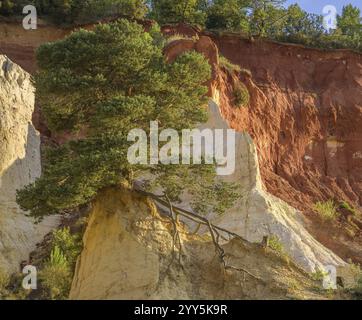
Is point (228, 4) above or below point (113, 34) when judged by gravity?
above

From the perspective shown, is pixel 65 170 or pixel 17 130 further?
pixel 17 130

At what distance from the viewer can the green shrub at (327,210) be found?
142 feet

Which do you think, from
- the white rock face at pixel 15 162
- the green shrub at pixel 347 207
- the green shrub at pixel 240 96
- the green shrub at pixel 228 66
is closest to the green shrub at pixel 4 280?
the white rock face at pixel 15 162

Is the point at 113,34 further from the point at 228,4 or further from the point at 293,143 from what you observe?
the point at 228,4

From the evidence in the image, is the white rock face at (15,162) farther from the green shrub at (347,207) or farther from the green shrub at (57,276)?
the green shrub at (347,207)

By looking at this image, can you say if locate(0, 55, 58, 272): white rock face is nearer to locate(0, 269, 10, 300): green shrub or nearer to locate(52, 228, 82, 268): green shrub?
→ locate(52, 228, 82, 268): green shrub

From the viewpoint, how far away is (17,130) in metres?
38.8

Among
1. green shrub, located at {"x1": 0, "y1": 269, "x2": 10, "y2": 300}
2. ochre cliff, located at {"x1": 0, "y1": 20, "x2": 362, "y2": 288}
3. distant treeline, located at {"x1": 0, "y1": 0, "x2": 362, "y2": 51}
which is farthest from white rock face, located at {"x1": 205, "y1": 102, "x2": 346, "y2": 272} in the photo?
distant treeline, located at {"x1": 0, "y1": 0, "x2": 362, "y2": 51}

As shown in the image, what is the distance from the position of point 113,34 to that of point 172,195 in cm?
440

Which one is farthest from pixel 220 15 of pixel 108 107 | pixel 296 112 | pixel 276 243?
pixel 108 107

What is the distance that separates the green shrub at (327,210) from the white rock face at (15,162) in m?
11.9

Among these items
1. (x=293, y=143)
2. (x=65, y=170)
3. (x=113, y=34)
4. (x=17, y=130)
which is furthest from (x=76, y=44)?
(x=293, y=143)

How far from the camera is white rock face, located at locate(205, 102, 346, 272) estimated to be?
1449 inches

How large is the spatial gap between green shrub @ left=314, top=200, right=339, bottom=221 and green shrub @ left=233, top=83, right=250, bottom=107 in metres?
5.90
